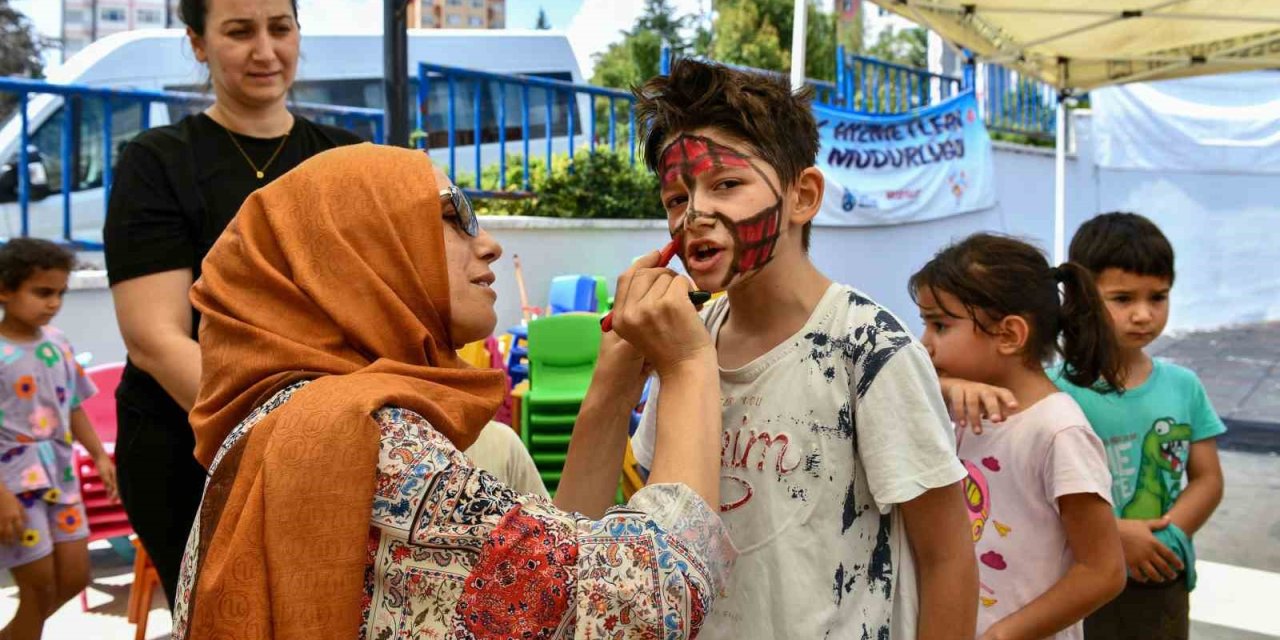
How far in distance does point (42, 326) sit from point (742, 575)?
127 inches

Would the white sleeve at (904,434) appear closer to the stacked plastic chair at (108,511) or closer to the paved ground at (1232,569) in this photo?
the stacked plastic chair at (108,511)

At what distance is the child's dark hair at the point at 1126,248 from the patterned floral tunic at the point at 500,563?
1.74 meters

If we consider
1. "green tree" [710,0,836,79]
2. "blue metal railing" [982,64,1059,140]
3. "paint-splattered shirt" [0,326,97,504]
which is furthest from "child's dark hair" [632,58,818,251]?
"green tree" [710,0,836,79]

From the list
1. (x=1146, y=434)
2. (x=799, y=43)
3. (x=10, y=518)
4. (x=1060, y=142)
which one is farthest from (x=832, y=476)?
(x=1060, y=142)

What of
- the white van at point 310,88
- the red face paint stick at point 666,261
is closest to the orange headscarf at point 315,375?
the red face paint stick at point 666,261

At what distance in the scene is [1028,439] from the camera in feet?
6.08

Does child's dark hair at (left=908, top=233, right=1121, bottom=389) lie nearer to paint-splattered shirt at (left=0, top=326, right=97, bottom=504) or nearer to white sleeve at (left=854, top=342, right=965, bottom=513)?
white sleeve at (left=854, top=342, right=965, bottom=513)

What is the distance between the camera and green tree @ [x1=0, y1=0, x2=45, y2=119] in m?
14.6

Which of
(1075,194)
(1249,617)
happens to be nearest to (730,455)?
(1249,617)

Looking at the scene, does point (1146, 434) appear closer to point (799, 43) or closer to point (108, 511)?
point (799, 43)

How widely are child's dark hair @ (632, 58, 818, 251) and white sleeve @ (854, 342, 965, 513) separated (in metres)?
0.35

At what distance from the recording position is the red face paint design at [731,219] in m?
1.47

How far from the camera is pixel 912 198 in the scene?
33.0 ft

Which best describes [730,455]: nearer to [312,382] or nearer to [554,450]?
[312,382]
